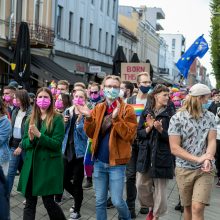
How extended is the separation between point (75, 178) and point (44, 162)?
1.38 m

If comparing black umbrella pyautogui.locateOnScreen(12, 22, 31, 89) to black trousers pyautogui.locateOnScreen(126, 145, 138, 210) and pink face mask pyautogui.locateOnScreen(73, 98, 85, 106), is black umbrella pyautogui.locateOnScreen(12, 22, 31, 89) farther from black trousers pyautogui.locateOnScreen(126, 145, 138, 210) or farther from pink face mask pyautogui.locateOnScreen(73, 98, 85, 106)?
pink face mask pyautogui.locateOnScreen(73, 98, 85, 106)

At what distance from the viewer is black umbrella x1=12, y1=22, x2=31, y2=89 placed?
15828 mm

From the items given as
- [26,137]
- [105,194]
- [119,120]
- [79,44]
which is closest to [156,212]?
[105,194]

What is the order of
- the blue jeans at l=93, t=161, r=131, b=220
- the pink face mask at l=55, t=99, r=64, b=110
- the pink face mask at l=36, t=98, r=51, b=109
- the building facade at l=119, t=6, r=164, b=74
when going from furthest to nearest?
1. the building facade at l=119, t=6, r=164, b=74
2. the pink face mask at l=55, t=99, r=64, b=110
3. the pink face mask at l=36, t=98, r=51, b=109
4. the blue jeans at l=93, t=161, r=131, b=220

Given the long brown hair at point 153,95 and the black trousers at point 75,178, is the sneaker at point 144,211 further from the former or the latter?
the long brown hair at point 153,95

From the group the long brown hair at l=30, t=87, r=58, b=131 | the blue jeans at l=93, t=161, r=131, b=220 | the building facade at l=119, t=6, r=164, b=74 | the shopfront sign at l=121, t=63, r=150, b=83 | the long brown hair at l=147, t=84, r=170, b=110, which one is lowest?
the blue jeans at l=93, t=161, r=131, b=220

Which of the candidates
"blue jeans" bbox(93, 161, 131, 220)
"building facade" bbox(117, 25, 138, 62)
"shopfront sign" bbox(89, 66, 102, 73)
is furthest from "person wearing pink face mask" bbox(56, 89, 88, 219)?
"building facade" bbox(117, 25, 138, 62)

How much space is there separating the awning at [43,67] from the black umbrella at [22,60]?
3524mm

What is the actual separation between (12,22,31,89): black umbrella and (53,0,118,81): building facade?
10.9 m

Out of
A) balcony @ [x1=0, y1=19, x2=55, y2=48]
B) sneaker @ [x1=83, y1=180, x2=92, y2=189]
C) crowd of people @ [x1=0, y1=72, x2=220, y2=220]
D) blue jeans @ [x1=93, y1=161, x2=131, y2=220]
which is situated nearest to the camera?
crowd of people @ [x1=0, y1=72, x2=220, y2=220]

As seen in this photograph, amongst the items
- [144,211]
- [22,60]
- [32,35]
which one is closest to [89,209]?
[144,211]

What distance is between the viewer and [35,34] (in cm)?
2386

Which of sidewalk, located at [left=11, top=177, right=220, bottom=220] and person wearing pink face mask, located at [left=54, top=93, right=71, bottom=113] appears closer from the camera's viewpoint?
sidewalk, located at [left=11, top=177, right=220, bottom=220]

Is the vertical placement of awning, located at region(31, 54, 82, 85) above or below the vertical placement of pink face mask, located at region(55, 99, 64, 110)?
above
